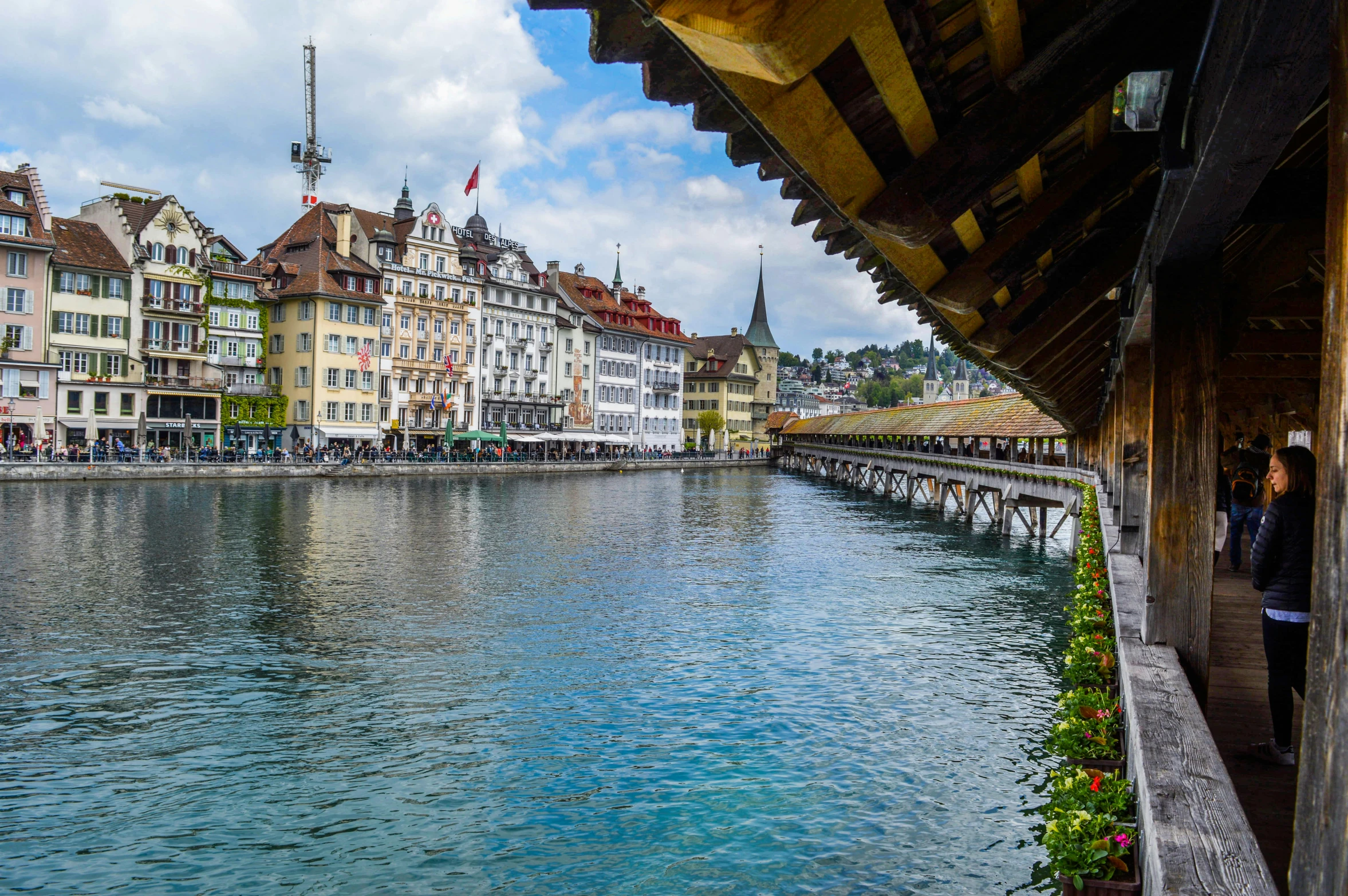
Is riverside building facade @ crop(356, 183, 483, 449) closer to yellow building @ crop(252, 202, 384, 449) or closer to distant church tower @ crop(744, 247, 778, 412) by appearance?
yellow building @ crop(252, 202, 384, 449)

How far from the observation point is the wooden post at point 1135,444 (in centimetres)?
1070

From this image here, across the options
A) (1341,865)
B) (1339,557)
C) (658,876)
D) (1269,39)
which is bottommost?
(658,876)

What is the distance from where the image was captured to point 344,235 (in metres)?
66.2

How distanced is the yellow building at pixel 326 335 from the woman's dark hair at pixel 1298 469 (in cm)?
6059

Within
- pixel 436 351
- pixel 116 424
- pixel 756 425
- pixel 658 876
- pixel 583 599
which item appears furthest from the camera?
pixel 756 425

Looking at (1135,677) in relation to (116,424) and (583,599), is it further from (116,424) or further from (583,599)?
(116,424)

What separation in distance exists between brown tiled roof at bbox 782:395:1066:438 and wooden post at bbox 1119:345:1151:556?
68.4ft

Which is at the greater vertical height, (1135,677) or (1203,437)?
(1203,437)

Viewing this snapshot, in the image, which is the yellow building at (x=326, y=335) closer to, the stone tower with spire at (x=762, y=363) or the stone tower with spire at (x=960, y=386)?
the stone tower with spire at (x=762, y=363)

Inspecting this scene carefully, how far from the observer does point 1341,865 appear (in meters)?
1.93

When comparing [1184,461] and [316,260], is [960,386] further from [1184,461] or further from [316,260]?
[1184,461]

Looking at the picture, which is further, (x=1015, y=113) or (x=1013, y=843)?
(x=1013, y=843)

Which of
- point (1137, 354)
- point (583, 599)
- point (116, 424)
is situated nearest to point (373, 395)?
point (116, 424)

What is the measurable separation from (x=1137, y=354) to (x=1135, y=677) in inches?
245
